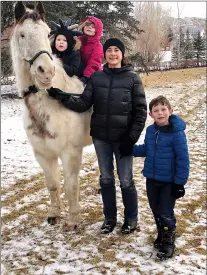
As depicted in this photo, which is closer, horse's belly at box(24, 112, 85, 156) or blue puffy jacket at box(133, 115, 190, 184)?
blue puffy jacket at box(133, 115, 190, 184)

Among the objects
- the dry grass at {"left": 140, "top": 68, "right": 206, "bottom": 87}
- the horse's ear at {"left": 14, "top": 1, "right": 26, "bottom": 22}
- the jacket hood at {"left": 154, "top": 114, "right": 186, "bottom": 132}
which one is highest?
the dry grass at {"left": 140, "top": 68, "right": 206, "bottom": 87}

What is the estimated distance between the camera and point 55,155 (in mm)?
3561

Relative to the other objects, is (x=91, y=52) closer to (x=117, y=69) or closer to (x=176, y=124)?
Result: (x=117, y=69)

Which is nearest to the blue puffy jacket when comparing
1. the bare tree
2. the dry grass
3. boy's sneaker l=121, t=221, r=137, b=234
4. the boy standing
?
the boy standing

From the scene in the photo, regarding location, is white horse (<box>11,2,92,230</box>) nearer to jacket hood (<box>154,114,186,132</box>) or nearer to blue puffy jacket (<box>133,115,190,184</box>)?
blue puffy jacket (<box>133,115,190,184</box>)

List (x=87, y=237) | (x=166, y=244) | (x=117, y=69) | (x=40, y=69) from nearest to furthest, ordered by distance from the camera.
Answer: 1. (x=40, y=69)
2. (x=166, y=244)
3. (x=117, y=69)
4. (x=87, y=237)

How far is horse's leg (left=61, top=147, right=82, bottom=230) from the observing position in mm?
3471

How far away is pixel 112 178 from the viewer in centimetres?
357

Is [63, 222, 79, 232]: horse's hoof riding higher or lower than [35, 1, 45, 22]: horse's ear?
lower

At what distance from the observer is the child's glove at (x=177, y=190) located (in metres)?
2.99

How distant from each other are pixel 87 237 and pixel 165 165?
1253 millimetres

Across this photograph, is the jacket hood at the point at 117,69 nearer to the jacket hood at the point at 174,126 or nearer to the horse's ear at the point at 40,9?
the jacket hood at the point at 174,126

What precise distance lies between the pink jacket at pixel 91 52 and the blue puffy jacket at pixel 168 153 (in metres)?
1.18

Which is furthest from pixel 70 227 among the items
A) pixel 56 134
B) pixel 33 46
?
pixel 33 46
